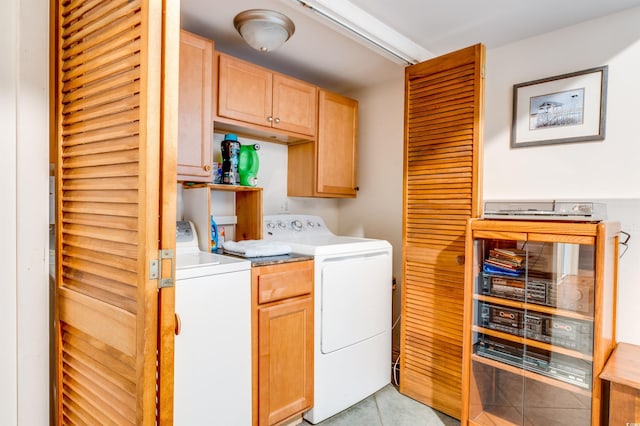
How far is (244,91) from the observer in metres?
2.25

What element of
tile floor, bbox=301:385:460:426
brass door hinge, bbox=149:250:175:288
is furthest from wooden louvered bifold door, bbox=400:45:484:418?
brass door hinge, bbox=149:250:175:288

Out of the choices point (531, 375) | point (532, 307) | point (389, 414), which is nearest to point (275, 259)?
point (389, 414)

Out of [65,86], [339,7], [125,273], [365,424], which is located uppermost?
[339,7]

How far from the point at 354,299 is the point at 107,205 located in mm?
1550

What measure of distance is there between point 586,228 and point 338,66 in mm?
1906

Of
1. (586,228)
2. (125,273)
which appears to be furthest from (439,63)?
(125,273)

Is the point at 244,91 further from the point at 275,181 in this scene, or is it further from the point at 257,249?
the point at 257,249

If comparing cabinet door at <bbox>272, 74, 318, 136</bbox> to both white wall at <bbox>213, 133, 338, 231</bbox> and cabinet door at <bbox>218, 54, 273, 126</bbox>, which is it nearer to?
cabinet door at <bbox>218, 54, 273, 126</bbox>

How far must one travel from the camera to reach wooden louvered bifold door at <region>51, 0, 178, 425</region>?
3.09 feet

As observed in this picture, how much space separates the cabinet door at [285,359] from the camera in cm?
183

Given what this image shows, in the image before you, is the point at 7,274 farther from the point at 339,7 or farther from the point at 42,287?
the point at 339,7

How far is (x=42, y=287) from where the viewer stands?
1290mm

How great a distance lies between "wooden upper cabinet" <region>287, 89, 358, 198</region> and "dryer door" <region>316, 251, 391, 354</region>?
0.75 meters

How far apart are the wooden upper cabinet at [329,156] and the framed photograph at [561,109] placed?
1219 millimetres
